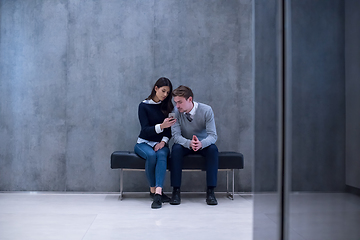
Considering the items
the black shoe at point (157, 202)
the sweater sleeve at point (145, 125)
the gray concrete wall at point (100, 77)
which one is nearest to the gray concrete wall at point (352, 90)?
the black shoe at point (157, 202)

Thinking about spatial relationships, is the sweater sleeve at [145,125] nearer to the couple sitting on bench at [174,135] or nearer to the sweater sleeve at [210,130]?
the couple sitting on bench at [174,135]

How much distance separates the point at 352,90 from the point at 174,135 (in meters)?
2.59

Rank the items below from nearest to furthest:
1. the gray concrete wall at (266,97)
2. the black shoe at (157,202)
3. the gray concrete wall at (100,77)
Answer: the gray concrete wall at (266,97), the black shoe at (157,202), the gray concrete wall at (100,77)

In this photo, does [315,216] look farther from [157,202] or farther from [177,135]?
[177,135]

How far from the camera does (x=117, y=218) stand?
2355 mm

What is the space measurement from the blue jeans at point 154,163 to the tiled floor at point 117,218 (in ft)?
0.84

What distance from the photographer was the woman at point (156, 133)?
3031mm

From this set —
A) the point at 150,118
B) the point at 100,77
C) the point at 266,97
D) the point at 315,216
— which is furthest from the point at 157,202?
the point at 315,216

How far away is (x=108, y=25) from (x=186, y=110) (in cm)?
149

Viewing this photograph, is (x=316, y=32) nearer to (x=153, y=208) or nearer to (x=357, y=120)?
(x=357, y=120)

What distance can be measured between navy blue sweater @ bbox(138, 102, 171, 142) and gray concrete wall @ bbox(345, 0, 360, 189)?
2580mm

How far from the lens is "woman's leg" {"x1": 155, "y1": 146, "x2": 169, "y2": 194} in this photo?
2.92 meters

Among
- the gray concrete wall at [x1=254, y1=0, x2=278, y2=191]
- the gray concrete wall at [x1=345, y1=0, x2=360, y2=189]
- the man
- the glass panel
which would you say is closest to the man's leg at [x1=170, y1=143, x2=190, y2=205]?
the man

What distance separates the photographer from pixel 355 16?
668 millimetres
